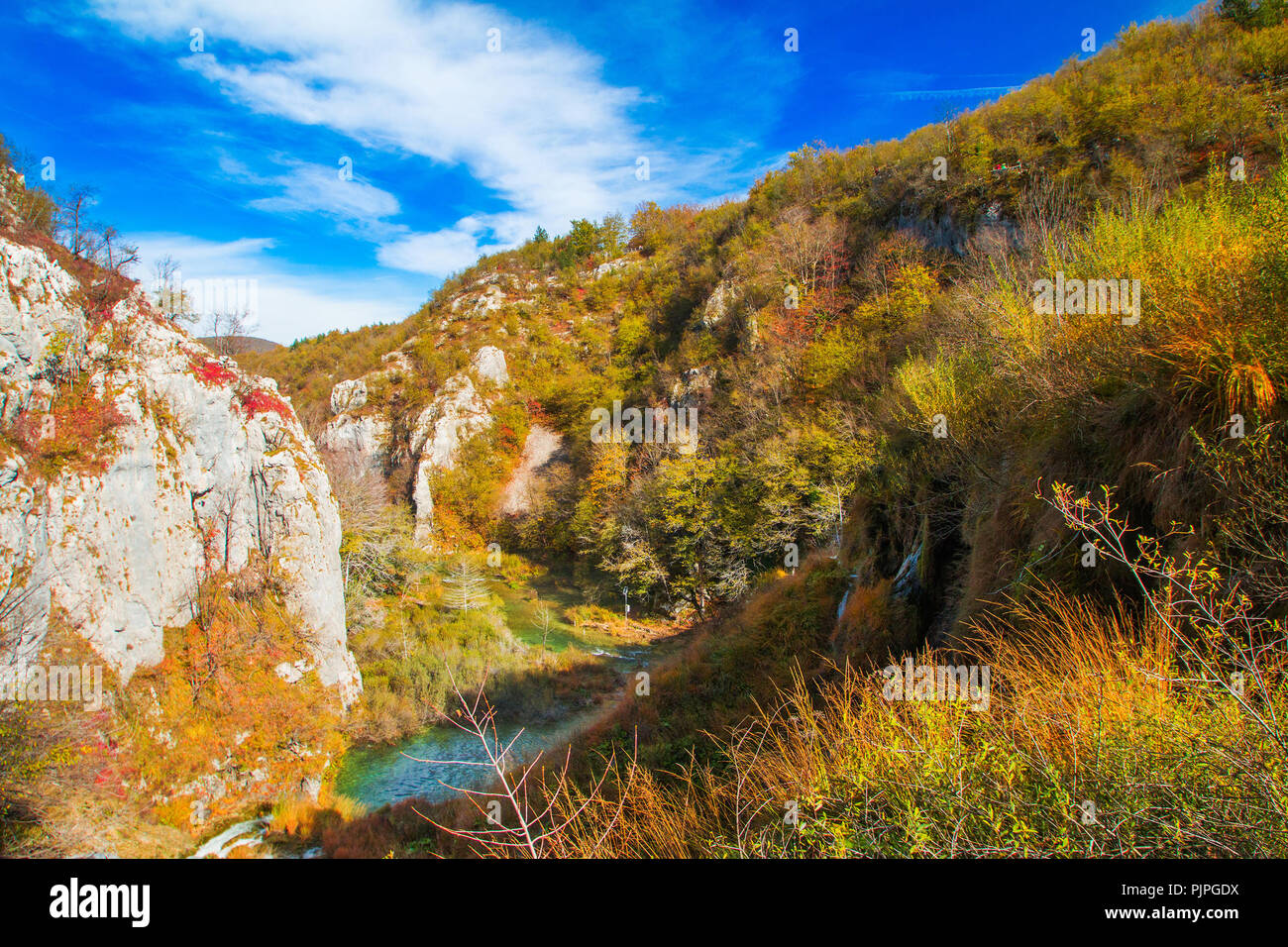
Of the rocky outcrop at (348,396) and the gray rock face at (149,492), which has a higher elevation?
the rocky outcrop at (348,396)

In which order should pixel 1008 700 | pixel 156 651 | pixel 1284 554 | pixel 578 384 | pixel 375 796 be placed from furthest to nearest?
pixel 578 384
pixel 375 796
pixel 156 651
pixel 1008 700
pixel 1284 554

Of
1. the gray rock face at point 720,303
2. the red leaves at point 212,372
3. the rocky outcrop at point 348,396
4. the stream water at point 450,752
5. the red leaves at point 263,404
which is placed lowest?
the stream water at point 450,752

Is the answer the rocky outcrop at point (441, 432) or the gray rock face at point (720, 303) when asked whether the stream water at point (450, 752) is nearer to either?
the rocky outcrop at point (441, 432)

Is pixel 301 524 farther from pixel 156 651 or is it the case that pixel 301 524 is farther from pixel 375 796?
pixel 375 796

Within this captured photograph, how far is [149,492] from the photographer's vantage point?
14.5m

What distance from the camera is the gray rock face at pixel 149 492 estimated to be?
12492mm

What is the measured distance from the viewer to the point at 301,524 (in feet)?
59.5

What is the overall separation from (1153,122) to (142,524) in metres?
38.8

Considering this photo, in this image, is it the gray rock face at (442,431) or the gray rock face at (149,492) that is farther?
the gray rock face at (442,431)

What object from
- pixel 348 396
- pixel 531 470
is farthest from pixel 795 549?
pixel 348 396

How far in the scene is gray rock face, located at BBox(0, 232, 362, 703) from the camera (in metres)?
12.5

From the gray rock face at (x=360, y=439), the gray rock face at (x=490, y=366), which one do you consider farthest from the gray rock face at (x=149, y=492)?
the gray rock face at (x=490, y=366)

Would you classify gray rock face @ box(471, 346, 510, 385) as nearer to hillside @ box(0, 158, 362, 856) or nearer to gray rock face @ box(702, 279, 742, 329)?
gray rock face @ box(702, 279, 742, 329)
